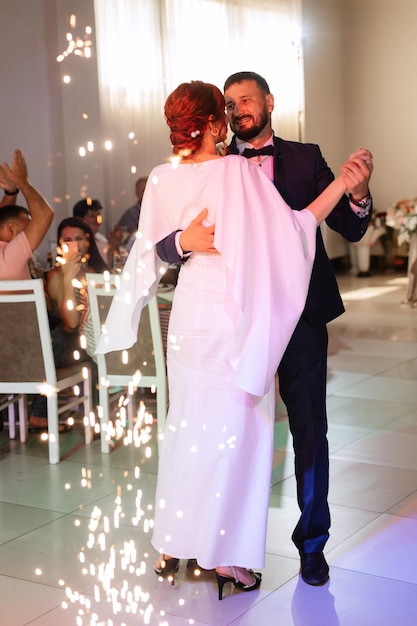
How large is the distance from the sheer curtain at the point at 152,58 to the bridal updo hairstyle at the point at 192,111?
6.37m

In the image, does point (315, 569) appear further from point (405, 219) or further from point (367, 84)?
point (367, 84)

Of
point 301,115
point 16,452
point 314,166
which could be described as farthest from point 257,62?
point 314,166

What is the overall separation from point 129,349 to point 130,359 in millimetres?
49

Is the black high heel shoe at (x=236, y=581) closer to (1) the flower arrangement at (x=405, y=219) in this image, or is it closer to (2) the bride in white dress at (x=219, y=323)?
(2) the bride in white dress at (x=219, y=323)

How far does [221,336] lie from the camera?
2.57 metres

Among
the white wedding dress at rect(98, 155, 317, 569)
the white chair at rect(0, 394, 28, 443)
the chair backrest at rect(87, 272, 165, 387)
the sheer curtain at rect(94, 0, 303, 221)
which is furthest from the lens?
the sheer curtain at rect(94, 0, 303, 221)

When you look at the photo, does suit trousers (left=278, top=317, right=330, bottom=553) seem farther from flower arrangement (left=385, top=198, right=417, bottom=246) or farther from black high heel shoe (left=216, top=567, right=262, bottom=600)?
flower arrangement (left=385, top=198, right=417, bottom=246)

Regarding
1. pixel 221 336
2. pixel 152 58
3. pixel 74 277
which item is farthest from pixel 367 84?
pixel 221 336

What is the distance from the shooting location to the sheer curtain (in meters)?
8.74

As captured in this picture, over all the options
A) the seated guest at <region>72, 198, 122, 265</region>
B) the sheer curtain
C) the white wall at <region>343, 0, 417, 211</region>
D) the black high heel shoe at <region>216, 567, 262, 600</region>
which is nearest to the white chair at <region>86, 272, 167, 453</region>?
the black high heel shoe at <region>216, 567, 262, 600</region>

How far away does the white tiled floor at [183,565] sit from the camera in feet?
8.66

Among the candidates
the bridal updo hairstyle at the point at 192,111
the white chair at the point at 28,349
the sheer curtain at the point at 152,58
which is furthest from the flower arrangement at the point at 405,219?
Answer: the bridal updo hairstyle at the point at 192,111

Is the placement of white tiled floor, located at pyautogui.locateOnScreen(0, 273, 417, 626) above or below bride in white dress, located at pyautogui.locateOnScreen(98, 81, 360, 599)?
below

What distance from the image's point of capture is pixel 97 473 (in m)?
4.02
